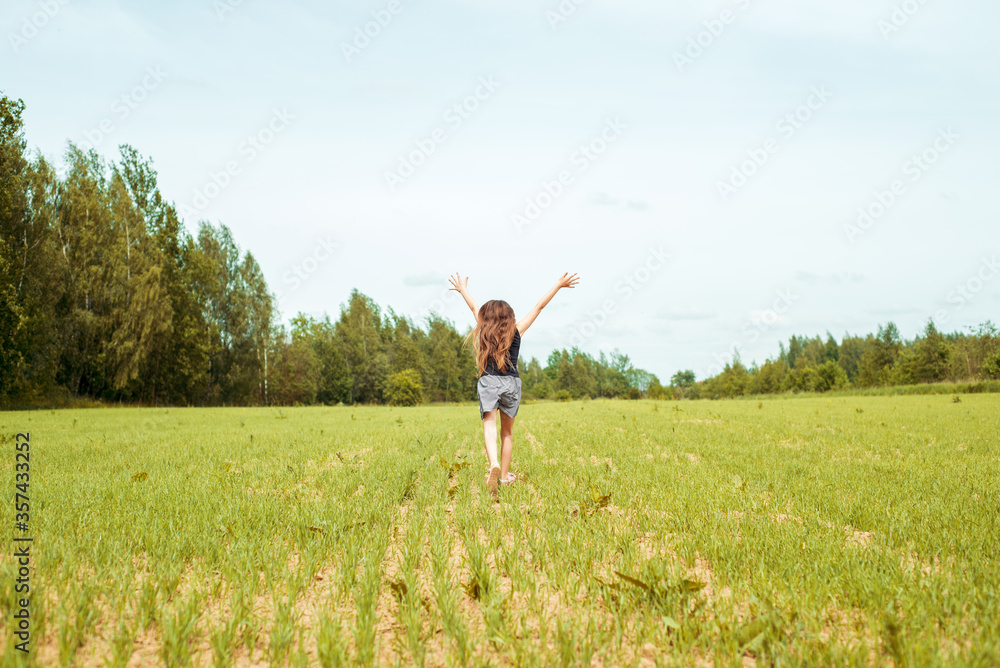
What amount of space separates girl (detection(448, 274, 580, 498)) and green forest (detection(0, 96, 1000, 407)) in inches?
237

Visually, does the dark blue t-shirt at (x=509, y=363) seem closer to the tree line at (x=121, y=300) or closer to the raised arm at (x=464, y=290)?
the raised arm at (x=464, y=290)

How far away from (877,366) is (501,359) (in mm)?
96222

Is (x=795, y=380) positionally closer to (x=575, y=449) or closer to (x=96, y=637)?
(x=575, y=449)

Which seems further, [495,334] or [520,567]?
[495,334]

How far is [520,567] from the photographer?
10.4 feet

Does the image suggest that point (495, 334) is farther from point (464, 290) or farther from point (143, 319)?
point (143, 319)

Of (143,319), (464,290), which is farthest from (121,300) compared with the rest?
(464,290)

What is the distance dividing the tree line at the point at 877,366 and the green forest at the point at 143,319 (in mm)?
329

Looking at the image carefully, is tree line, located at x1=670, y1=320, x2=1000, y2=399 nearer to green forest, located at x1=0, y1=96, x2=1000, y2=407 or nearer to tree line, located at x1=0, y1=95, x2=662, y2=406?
green forest, located at x1=0, y1=96, x2=1000, y2=407

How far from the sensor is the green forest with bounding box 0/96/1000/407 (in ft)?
91.6

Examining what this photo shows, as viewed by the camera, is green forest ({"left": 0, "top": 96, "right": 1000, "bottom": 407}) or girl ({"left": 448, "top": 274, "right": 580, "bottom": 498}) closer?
girl ({"left": 448, "top": 274, "right": 580, "bottom": 498})

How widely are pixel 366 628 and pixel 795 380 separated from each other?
107 meters

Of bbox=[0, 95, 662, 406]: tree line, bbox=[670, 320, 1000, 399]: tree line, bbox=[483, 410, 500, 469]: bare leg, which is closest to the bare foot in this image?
bbox=[483, 410, 500, 469]: bare leg

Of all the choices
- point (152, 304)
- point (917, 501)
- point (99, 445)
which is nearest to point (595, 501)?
point (917, 501)
